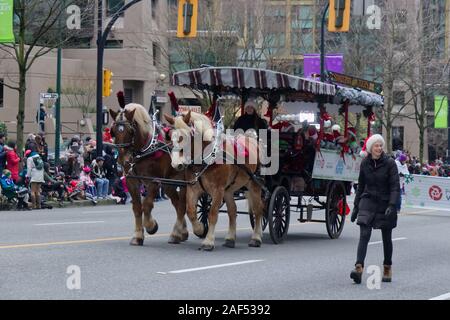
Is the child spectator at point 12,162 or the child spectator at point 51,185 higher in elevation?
the child spectator at point 12,162

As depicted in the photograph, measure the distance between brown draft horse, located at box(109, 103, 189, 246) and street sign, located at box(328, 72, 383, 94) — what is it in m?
4.00

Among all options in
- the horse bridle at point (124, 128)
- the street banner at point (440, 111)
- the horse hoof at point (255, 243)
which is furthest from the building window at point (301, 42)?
the horse bridle at point (124, 128)

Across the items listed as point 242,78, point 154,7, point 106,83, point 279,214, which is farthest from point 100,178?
point 154,7

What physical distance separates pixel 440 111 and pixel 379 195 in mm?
40230

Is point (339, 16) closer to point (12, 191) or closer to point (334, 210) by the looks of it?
point (334, 210)

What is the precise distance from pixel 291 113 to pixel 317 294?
27.3ft

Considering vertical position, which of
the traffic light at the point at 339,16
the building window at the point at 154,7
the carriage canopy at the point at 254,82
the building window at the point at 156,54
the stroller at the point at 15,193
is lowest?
the stroller at the point at 15,193

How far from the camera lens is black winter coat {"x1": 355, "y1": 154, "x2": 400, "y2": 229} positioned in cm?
1196

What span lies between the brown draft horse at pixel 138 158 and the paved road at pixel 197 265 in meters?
0.62

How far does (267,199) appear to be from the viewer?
54.2 ft

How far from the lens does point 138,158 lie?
15.3 m

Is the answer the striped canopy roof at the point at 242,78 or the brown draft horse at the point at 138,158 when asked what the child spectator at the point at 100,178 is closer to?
the striped canopy roof at the point at 242,78

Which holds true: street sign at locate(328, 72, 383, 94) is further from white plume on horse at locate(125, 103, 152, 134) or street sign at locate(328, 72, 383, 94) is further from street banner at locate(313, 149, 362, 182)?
white plume on horse at locate(125, 103, 152, 134)

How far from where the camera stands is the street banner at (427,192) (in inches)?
1078
